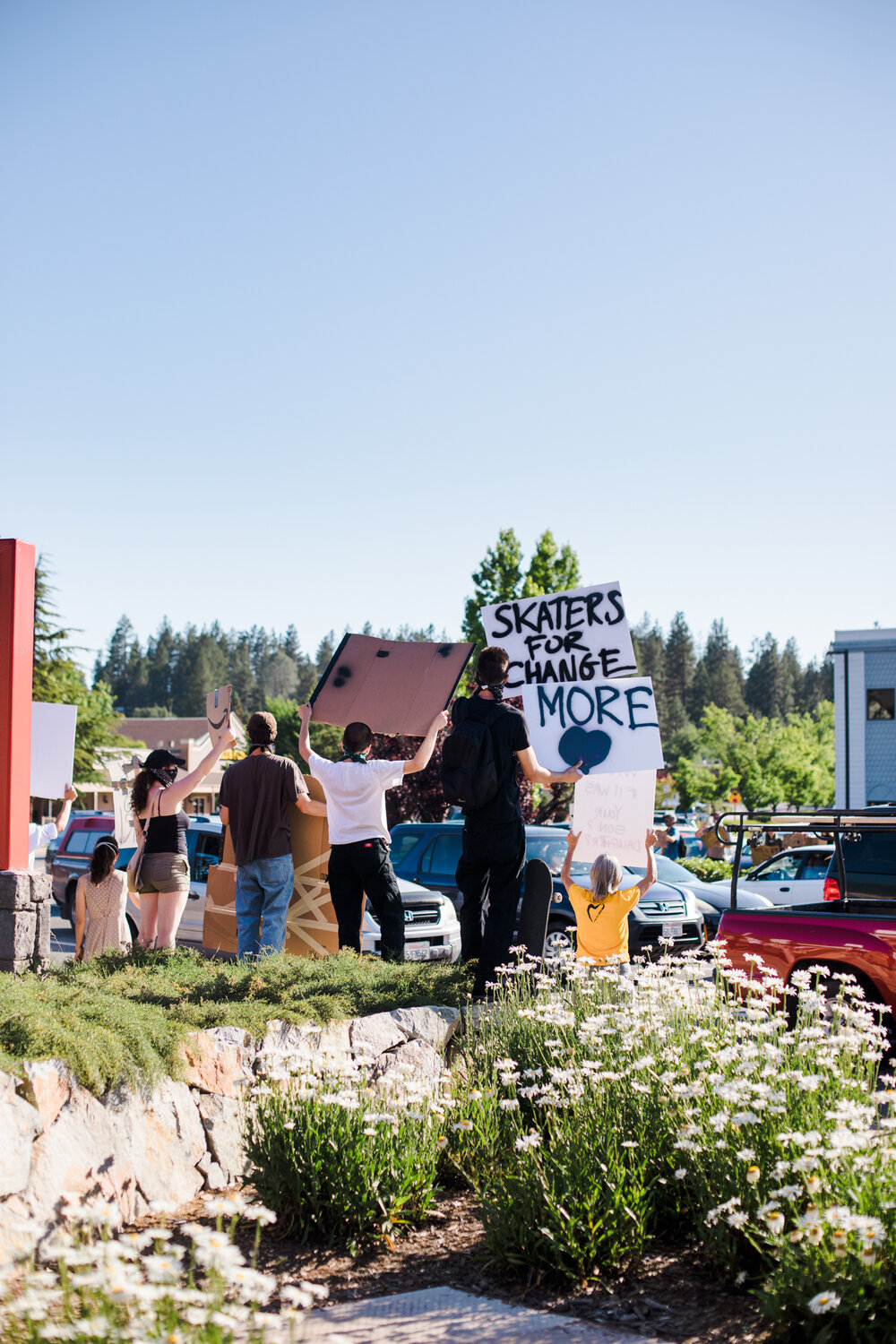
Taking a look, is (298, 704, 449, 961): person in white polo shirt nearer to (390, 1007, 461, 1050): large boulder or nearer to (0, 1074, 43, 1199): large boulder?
(390, 1007, 461, 1050): large boulder

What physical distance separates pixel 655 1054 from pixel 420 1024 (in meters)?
1.69

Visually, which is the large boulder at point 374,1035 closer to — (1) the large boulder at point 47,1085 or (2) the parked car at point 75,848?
(1) the large boulder at point 47,1085

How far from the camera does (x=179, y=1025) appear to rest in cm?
477

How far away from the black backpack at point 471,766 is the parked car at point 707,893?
291 inches

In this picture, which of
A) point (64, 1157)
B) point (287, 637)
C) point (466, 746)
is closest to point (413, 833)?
point (466, 746)

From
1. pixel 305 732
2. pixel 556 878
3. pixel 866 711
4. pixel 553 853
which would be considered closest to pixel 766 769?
pixel 866 711

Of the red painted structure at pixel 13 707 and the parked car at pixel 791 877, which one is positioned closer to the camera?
the red painted structure at pixel 13 707

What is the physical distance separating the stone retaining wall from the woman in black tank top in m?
2.14

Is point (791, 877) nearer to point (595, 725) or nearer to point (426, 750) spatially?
point (595, 725)

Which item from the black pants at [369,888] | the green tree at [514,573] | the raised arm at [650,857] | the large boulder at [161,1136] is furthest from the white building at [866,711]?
the large boulder at [161,1136]

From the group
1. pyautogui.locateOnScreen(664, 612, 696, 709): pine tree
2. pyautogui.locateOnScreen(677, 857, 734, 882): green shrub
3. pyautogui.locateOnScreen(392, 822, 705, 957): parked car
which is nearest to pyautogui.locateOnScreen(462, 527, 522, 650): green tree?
pyautogui.locateOnScreen(677, 857, 734, 882): green shrub

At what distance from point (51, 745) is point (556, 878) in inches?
221

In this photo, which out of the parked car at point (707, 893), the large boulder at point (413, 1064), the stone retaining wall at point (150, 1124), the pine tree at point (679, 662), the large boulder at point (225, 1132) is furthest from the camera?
the pine tree at point (679, 662)

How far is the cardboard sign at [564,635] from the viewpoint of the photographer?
761 cm
